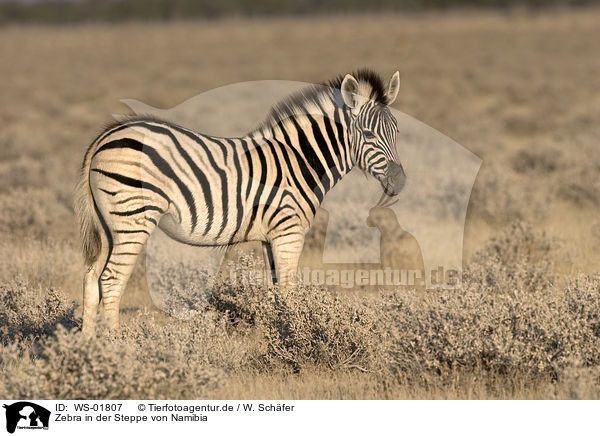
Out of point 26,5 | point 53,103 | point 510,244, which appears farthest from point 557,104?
point 26,5

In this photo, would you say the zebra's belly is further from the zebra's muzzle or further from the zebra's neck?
the zebra's muzzle

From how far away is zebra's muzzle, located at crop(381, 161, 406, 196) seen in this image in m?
5.86

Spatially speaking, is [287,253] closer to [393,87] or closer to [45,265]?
[393,87]

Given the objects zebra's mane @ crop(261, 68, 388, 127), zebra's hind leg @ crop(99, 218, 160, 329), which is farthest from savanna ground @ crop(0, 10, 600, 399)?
zebra's mane @ crop(261, 68, 388, 127)

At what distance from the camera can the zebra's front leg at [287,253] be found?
18.2 feet

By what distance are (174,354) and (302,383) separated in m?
0.96

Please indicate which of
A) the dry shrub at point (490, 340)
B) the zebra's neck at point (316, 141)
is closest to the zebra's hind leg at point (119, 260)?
the zebra's neck at point (316, 141)

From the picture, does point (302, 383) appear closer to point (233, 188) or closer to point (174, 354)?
point (174, 354)

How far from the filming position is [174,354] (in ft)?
14.9

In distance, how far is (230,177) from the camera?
548cm

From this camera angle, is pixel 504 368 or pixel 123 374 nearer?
pixel 123 374

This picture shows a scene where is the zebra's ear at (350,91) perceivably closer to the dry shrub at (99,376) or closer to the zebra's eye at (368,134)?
the zebra's eye at (368,134)

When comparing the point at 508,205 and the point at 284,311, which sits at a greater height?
the point at 508,205
